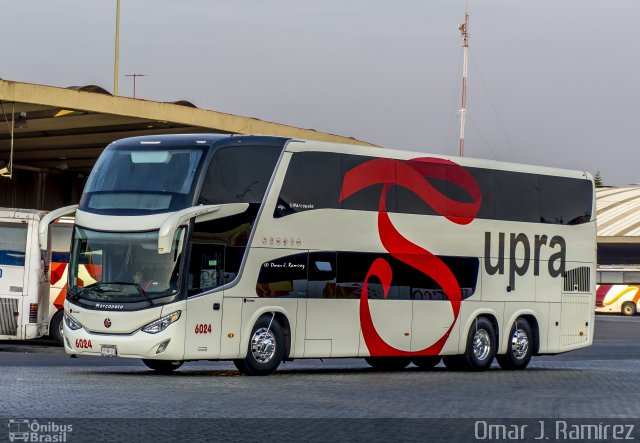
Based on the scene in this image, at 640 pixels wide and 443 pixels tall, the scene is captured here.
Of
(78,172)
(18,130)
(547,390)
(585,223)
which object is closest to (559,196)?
(585,223)

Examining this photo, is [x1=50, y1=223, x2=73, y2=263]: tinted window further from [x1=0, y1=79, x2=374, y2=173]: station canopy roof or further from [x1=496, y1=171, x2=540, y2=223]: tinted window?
[x1=496, y1=171, x2=540, y2=223]: tinted window

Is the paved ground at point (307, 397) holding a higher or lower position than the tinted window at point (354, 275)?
lower

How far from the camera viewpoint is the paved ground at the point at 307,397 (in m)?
12.4

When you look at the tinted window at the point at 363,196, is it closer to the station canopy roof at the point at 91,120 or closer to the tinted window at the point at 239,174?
the tinted window at the point at 239,174

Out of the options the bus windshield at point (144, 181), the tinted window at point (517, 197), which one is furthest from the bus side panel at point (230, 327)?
the tinted window at point (517, 197)

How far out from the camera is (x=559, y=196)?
1014 inches

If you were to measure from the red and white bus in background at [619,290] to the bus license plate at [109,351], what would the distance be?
57607 millimetres

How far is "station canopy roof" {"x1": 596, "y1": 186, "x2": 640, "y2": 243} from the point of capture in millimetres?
83750

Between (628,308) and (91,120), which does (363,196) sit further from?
(628,308)

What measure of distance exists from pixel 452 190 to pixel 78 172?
34.6 m

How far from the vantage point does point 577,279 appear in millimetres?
26109

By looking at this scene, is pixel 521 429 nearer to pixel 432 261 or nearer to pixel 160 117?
pixel 432 261

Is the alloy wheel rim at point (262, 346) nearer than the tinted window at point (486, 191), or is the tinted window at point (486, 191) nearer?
the alloy wheel rim at point (262, 346)

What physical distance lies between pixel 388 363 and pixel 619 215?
68.1 metres
